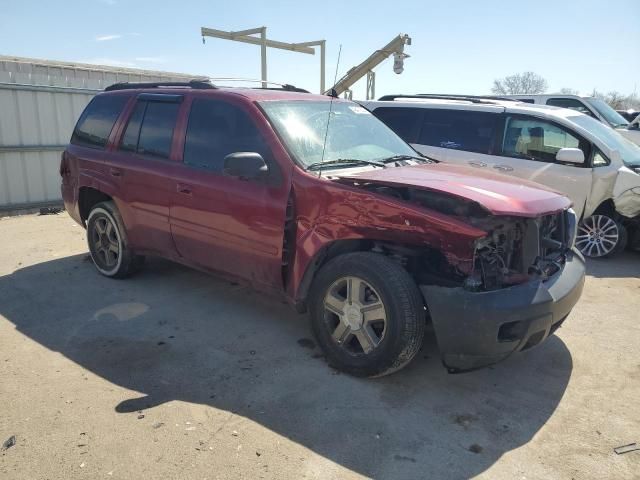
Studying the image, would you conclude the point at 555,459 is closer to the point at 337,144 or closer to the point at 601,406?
the point at 601,406

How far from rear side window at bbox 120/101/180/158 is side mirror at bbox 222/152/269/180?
120 centimetres

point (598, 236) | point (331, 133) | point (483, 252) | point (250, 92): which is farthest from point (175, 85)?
point (598, 236)

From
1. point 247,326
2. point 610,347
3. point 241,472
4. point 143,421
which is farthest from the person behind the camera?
point 247,326

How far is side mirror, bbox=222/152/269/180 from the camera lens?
3520mm

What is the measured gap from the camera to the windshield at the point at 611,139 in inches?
260

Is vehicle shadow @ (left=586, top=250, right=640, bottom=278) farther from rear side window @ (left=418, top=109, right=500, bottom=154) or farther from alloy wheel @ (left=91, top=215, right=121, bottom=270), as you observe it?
alloy wheel @ (left=91, top=215, right=121, bottom=270)

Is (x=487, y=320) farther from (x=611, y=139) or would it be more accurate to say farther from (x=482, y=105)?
(x=611, y=139)

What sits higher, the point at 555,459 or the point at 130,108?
the point at 130,108

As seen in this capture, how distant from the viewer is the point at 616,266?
20.9 ft

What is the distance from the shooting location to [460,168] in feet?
13.7

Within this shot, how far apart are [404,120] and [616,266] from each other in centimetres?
334

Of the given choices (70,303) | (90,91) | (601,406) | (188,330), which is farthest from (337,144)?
(90,91)

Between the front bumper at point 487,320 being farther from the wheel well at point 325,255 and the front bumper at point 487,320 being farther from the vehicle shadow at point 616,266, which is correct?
the vehicle shadow at point 616,266

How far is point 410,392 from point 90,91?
9004 mm
